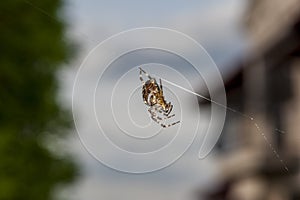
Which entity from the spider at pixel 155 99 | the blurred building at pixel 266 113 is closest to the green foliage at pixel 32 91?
the blurred building at pixel 266 113

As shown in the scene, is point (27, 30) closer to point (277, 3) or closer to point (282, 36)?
point (282, 36)

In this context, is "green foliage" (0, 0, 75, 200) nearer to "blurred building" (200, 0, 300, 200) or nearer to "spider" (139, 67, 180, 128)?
"blurred building" (200, 0, 300, 200)

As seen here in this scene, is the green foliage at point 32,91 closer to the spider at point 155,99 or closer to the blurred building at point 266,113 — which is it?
the blurred building at point 266,113

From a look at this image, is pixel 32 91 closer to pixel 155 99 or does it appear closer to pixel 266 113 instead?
pixel 266 113

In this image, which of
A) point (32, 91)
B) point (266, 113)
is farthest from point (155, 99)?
point (266, 113)

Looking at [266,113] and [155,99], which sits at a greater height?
[266,113]

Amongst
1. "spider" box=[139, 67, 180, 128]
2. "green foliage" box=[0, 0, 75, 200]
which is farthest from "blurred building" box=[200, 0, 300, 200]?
"spider" box=[139, 67, 180, 128]
